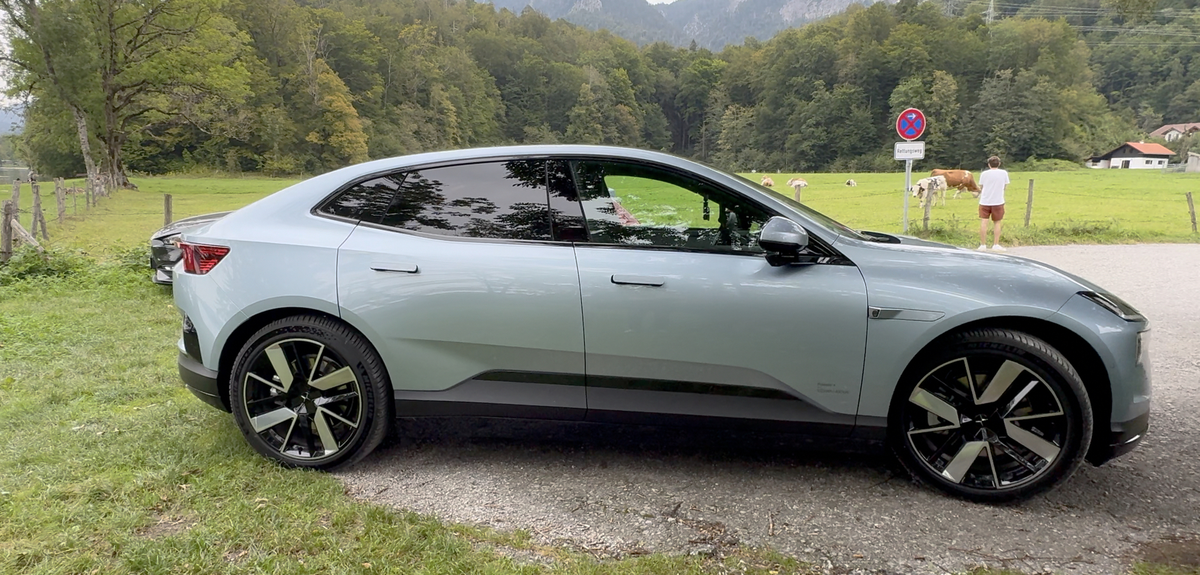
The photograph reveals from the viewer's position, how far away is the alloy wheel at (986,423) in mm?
2717

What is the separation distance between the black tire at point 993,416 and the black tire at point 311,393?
2.42m

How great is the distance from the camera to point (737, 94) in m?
59.2

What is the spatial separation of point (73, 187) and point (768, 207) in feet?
74.3

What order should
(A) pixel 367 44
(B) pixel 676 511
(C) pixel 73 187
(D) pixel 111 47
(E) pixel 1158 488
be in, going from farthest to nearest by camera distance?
(A) pixel 367 44, (D) pixel 111 47, (C) pixel 73 187, (E) pixel 1158 488, (B) pixel 676 511

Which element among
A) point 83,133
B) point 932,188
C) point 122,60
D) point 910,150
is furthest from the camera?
point 83,133

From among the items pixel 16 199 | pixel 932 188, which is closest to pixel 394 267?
pixel 16 199

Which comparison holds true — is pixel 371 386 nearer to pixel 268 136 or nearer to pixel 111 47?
pixel 111 47

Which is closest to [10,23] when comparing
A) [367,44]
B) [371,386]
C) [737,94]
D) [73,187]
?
[73,187]

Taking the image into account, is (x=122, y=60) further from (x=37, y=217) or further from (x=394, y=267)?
(x=394, y=267)

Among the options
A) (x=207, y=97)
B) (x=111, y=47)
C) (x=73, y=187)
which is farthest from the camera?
(x=207, y=97)

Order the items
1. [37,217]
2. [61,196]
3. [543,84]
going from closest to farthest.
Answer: [37,217] < [61,196] < [543,84]

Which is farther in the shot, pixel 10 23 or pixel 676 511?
pixel 10 23

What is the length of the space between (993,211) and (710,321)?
11414 mm

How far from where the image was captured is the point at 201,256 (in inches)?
123
